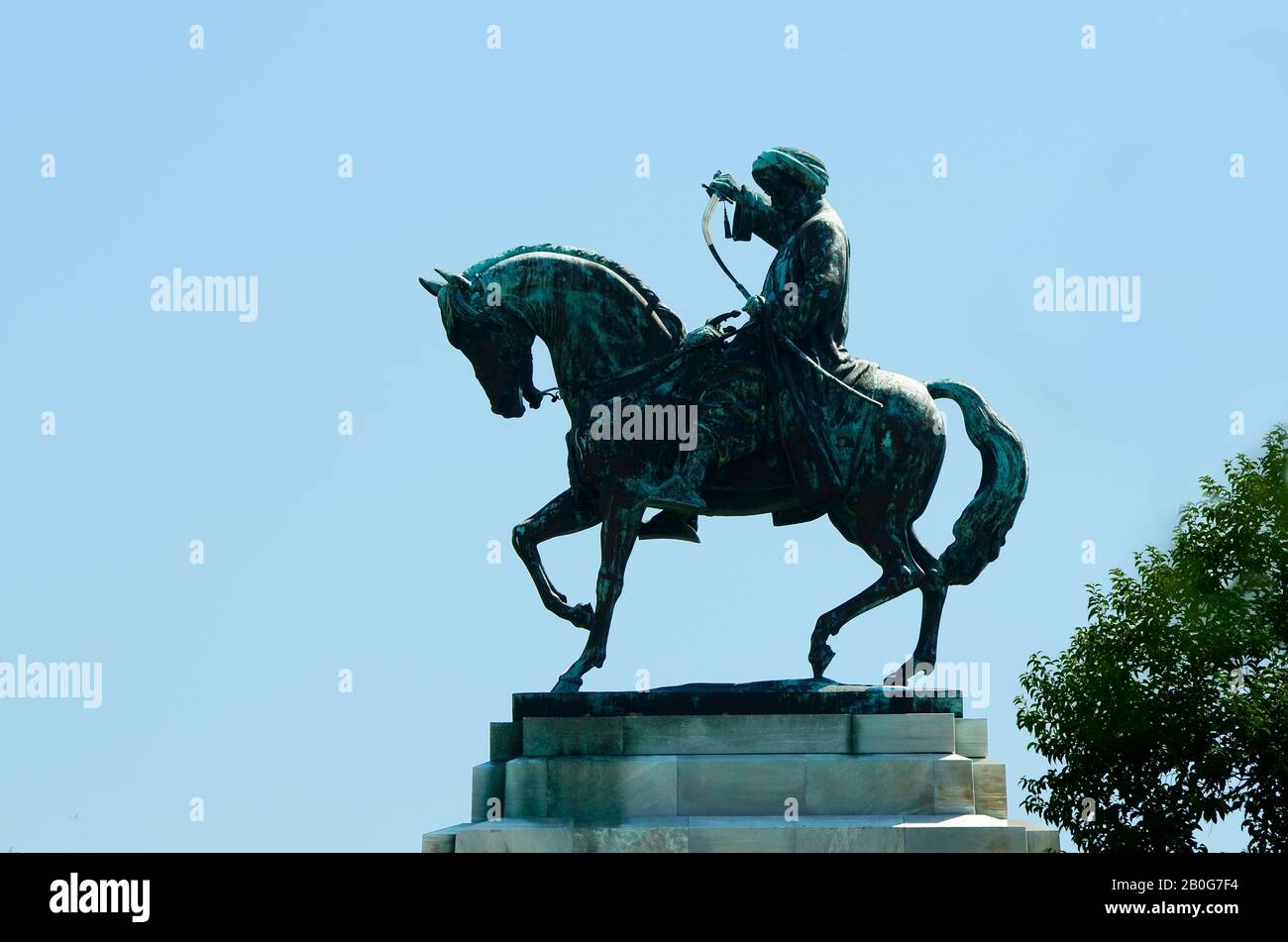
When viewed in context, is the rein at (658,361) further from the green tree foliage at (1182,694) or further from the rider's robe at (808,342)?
the green tree foliage at (1182,694)

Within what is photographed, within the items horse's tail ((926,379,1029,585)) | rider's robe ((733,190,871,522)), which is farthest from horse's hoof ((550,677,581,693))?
horse's tail ((926,379,1029,585))

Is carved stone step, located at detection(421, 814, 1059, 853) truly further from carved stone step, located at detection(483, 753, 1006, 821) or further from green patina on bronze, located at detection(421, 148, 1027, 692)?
green patina on bronze, located at detection(421, 148, 1027, 692)

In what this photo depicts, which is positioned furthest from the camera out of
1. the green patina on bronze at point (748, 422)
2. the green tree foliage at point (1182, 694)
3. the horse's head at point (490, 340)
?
the green tree foliage at point (1182, 694)

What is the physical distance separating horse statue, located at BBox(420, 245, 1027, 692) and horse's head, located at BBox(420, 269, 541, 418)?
0.05ft

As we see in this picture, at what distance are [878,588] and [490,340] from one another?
3888 millimetres

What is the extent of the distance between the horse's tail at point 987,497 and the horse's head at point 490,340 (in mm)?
3720

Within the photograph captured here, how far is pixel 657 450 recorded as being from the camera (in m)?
21.0

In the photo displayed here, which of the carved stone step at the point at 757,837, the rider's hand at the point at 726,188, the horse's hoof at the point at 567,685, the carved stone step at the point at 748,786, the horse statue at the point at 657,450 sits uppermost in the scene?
the rider's hand at the point at 726,188

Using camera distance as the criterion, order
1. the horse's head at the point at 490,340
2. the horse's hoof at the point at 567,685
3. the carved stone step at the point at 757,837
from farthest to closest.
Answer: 1. the horse's head at the point at 490,340
2. the horse's hoof at the point at 567,685
3. the carved stone step at the point at 757,837

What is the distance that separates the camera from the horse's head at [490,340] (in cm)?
2142

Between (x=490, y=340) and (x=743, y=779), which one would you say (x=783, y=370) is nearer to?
(x=490, y=340)

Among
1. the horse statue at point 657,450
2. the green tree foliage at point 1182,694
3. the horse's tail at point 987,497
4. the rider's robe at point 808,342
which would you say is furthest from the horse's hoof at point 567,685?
the green tree foliage at point 1182,694
